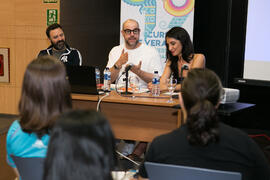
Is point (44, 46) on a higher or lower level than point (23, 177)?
higher

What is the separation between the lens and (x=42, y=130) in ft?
4.59

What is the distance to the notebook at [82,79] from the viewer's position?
283 centimetres

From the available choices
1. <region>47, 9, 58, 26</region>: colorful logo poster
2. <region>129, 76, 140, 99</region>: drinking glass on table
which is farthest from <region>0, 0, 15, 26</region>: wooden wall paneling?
<region>129, 76, 140, 99</region>: drinking glass on table

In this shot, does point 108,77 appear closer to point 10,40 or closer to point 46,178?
point 46,178

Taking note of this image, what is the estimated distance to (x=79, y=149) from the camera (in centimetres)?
82

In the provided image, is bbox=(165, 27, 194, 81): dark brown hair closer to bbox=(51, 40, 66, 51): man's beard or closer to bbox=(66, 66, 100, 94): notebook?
bbox=(66, 66, 100, 94): notebook

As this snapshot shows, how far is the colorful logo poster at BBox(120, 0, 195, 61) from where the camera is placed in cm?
437

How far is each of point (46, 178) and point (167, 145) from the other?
1.91 feet

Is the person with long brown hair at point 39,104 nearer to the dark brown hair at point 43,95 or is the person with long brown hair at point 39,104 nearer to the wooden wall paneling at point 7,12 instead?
the dark brown hair at point 43,95

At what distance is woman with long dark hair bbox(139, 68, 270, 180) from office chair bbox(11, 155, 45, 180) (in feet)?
1.41

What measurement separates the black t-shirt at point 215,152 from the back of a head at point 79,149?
0.53 meters

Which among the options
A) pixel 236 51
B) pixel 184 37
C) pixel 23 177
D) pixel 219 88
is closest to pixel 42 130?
pixel 23 177

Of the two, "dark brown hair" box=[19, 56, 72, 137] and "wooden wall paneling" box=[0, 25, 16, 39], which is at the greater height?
"wooden wall paneling" box=[0, 25, 16, 39]

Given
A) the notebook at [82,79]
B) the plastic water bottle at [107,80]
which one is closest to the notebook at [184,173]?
the notebook at [82,79]
